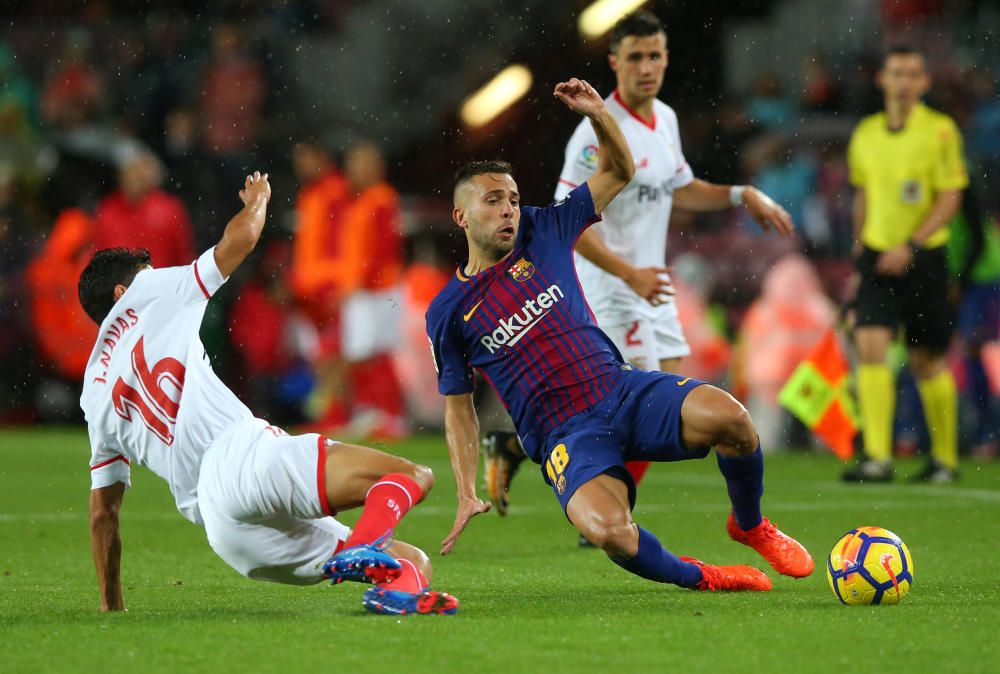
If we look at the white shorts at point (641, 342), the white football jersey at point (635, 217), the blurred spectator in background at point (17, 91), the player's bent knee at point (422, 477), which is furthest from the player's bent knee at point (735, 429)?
the blurred spectator in background at point (17, 91)

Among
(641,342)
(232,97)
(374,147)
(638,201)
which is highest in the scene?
(232,97)

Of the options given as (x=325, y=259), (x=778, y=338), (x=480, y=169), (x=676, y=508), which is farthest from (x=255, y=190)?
(x=325, y=259)

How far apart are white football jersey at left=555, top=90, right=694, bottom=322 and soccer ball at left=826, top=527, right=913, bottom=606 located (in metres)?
2.38

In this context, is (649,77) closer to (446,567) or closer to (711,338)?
(446,567)

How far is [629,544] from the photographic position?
5195mm

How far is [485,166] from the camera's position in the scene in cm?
574

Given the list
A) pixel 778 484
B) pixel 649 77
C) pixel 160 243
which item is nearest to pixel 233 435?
pixel 649 77

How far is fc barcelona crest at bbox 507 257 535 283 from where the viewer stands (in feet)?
18.5

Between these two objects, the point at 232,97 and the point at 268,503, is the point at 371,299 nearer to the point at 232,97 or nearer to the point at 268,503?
the point at 232,97

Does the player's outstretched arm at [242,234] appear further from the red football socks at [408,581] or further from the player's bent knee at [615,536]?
the player's bent knee at [615,536]

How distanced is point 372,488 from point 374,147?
41.7ft

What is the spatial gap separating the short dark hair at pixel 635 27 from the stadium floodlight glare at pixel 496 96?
9707mm

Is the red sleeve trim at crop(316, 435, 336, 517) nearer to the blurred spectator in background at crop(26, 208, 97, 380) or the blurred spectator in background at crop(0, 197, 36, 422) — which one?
the blurred spectator in background at crop(26, 208, 97, 380)

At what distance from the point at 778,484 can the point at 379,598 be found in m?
5.42
